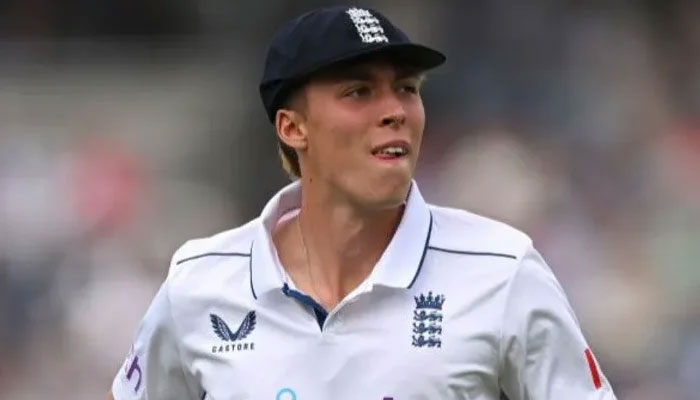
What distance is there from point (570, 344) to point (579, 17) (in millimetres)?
3005

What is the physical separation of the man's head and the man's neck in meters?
0.06

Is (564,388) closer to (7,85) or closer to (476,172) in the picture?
(476,172)

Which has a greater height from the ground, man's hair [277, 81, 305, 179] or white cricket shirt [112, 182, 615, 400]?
man's hair [277, 81, 305, 179]

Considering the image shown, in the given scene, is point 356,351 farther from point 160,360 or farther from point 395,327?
point 160,360

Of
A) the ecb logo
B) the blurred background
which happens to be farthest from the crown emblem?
the blurred background

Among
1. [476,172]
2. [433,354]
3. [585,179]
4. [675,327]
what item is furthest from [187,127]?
[433,354]

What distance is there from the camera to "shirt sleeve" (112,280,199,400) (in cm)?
248

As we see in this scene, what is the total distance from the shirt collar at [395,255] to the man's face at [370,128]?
0.31ft

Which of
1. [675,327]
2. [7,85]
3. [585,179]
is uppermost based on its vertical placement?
[7,85]

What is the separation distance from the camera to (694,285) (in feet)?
15.9

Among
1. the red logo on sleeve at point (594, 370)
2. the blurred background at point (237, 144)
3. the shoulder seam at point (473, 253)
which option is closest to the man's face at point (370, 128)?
the shoulder seam at point (473, 253)

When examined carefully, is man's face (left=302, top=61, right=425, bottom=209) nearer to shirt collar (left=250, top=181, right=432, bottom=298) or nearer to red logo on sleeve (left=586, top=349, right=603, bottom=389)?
shirt collar (left=250, top=181, right=432, bottom=298)

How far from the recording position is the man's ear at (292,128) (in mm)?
2373

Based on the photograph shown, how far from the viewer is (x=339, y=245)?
238 centimetres
